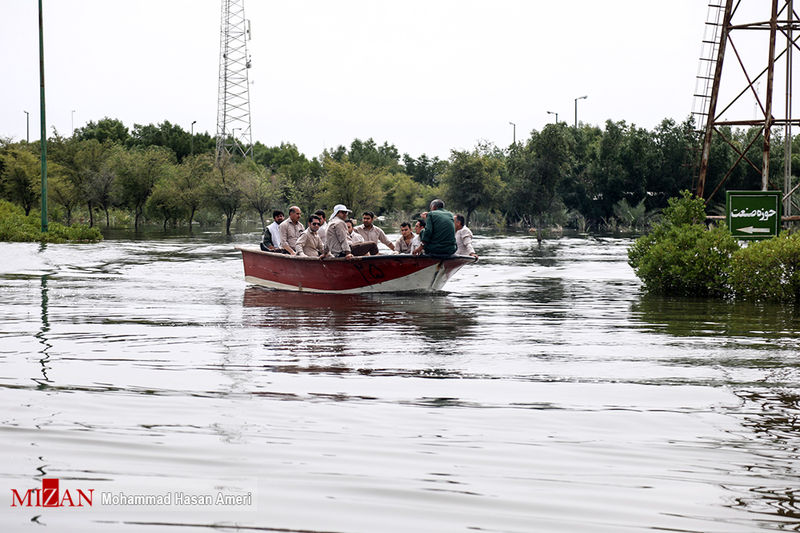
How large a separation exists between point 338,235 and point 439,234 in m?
2.23

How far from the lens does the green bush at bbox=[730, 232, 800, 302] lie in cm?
1658

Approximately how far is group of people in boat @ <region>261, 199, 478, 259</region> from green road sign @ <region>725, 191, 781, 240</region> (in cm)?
582

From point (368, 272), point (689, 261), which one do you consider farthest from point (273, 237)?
point (689, 261)

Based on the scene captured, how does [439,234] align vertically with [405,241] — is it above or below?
above

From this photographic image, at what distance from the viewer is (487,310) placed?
52.4 feet

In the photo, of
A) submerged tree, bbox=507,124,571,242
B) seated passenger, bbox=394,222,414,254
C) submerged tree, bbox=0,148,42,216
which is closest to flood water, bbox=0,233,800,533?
seated passenger, bbox=394,222,414,254

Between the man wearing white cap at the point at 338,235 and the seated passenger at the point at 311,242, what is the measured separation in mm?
246

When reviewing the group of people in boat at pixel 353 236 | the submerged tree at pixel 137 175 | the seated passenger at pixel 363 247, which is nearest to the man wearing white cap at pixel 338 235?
the group of people in boat at pixel 353 236

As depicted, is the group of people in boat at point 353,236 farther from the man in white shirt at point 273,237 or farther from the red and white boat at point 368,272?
the red and white boat at point 368,272

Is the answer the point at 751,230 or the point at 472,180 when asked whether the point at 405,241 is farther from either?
the point at 472,180

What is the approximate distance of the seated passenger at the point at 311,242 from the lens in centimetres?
1917

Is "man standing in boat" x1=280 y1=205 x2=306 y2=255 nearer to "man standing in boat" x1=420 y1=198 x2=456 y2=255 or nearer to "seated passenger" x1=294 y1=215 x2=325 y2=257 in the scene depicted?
"seated passenger" x1=294 y1=215 x2=325 y2=257

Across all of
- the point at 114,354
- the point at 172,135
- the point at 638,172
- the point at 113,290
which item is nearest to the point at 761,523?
the point at 114,354

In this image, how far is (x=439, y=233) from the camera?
17984mm
